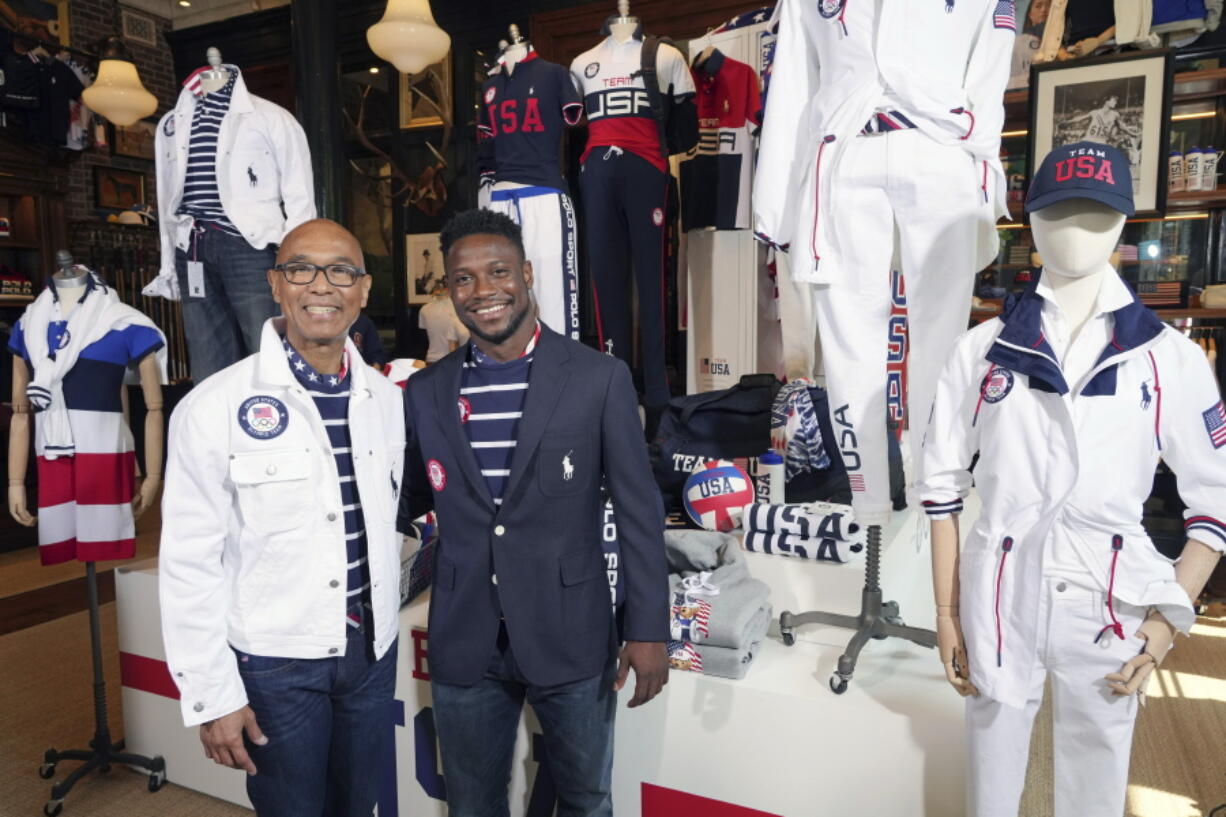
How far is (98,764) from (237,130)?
207 cm

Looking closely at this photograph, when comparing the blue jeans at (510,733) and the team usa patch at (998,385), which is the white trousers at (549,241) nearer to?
the blue jeans at (510,733)

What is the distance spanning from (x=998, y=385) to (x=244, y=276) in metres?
2.24

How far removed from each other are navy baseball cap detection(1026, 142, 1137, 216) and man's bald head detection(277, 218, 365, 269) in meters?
1.14

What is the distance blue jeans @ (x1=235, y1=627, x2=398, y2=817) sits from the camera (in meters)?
1.49

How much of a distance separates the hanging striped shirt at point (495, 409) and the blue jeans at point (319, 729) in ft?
1.30

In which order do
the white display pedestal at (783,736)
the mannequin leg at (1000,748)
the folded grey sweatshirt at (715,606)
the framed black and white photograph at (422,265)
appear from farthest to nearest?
1. the framed black and white photograph at (422,265)
2. the folded grey sweatshirt at (715,606)
3. the white display pedestal at (783,736)
4. the mannequin leg at (1000,748)

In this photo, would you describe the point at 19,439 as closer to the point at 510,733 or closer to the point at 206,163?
the point at 206,163

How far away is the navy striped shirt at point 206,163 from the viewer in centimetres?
262

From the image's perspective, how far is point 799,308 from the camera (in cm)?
245

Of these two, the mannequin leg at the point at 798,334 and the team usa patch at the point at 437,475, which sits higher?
the mannequin leg at the point at 798,334

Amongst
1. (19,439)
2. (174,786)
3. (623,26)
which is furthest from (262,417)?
(623,26)

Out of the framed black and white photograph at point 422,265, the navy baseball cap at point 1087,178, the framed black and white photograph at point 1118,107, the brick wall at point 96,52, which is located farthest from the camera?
the brick wall at point 96,52

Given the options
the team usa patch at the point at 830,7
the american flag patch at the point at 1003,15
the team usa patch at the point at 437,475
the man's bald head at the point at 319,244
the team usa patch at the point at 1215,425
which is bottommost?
the team usa patch at the point at 437,475

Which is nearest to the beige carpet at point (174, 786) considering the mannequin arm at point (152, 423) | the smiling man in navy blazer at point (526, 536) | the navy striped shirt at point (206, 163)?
the mannequin arm at point (152, 423)
